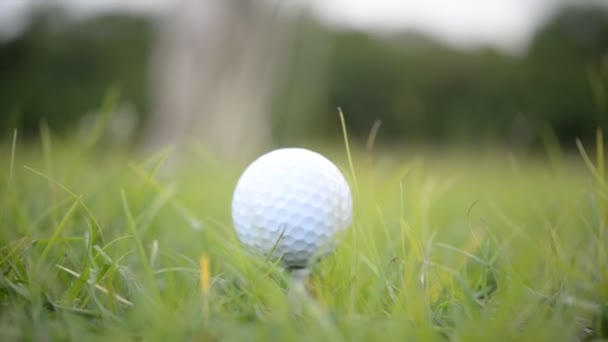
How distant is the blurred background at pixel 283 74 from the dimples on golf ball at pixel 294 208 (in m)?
1.75

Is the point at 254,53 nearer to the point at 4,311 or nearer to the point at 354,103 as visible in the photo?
the point at 4,311

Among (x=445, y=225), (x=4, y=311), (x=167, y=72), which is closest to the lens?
(x=4, y=311)

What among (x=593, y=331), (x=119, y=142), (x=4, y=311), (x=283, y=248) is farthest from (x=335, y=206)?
(x=119, y=142)

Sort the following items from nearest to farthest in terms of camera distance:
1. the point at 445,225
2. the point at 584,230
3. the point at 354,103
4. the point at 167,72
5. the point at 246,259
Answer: the point at 246,259, the point at 584,230, the point at 445,225, the point at 167,72, the point at 354,103

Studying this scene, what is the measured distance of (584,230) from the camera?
1.66 meters

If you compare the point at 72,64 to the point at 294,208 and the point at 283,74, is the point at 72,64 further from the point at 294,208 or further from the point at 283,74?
the point at 294,208

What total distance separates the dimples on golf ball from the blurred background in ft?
5.73

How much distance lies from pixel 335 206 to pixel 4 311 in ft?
2.18

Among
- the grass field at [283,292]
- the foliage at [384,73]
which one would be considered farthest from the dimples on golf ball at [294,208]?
the foliage at [384,73]

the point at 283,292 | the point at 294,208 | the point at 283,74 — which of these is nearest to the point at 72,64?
the point at 283,74

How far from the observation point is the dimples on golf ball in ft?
3.38

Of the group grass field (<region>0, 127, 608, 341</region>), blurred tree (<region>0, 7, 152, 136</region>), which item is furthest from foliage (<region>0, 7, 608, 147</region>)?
grass field (<region>0, 127, 608, 341</region>)

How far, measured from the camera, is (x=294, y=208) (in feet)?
3.40

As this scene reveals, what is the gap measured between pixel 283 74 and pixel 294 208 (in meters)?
5.32
